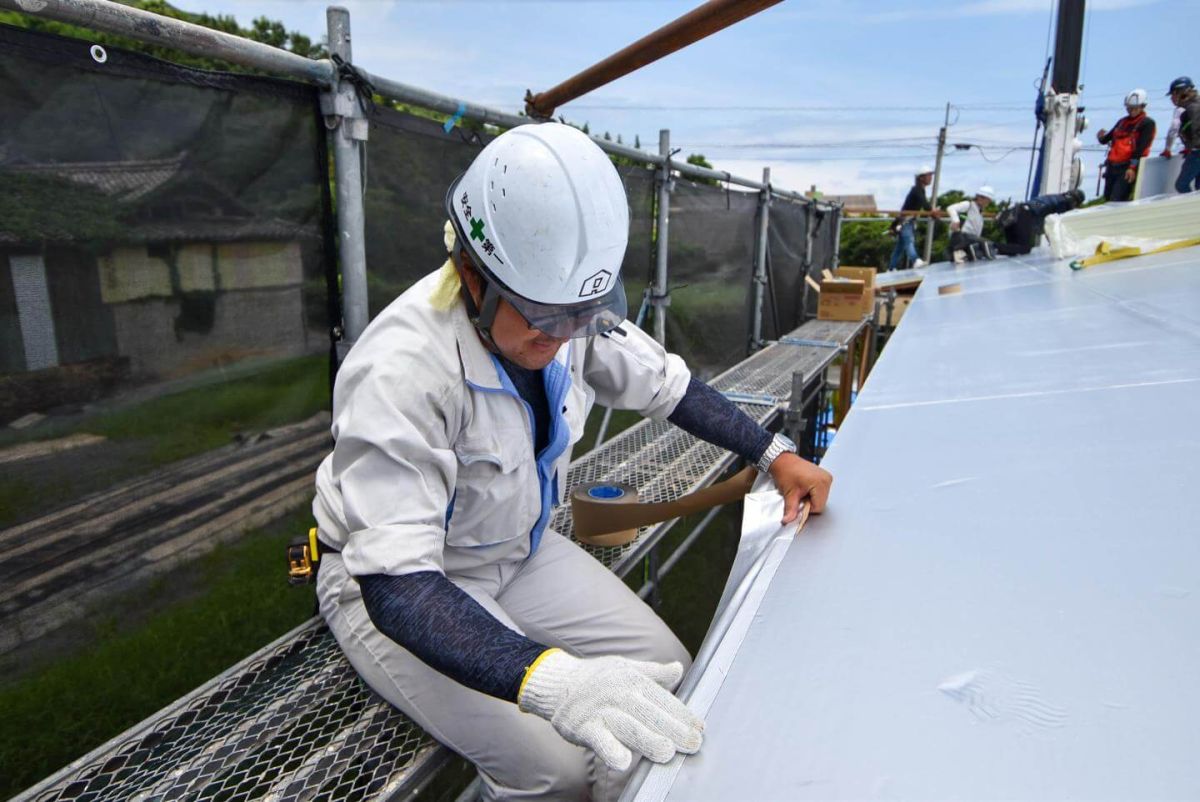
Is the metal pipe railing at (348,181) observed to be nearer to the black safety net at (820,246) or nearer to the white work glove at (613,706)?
the white work glove at (613,706)

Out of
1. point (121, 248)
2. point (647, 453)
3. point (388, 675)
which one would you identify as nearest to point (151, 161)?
point (121, 248)

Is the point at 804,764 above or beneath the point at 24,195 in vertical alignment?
beneath

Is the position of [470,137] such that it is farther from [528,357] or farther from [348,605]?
[348,605]

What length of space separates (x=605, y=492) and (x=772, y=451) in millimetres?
661

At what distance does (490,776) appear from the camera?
4.71 ft

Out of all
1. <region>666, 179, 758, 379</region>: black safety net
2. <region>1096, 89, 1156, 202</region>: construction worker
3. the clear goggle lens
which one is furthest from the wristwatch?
<region>1096, 89, 1156, 202</region>: construction worker

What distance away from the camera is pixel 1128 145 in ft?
30.6

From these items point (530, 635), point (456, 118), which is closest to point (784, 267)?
point (456, 118)

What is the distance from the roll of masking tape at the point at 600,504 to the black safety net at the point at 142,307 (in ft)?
3.03

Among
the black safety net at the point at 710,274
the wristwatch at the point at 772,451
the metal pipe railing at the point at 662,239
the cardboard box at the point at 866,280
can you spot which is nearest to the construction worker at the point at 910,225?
the cardboard box at the point at 866,280

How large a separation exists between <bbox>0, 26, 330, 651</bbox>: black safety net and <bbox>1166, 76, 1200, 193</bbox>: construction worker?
9171 millimetres

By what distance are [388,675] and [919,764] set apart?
107cm

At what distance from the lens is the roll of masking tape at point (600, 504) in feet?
7.61

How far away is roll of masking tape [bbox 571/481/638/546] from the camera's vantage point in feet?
7.61
